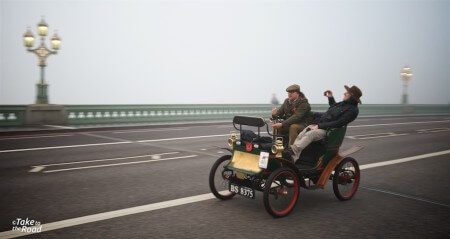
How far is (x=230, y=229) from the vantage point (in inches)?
181

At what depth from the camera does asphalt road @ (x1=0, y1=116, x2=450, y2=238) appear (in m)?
4.59

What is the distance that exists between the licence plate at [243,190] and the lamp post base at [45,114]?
14591 mm

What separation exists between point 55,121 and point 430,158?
15.6 metres

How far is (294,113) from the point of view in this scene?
614cm

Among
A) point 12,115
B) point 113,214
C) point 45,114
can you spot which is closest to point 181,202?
point 113,214

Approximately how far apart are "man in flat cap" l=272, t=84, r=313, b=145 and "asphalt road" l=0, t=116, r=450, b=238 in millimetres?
1145

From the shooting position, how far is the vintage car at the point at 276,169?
16.6ft

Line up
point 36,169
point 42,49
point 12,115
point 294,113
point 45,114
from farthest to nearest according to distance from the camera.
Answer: point 42,49 < point 45,114 < point 12,115 < point 36,169 < point 294,113

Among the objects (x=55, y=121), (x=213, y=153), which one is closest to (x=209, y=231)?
(x=213, y=153)

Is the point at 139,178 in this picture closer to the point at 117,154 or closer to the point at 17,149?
the point at 117,154

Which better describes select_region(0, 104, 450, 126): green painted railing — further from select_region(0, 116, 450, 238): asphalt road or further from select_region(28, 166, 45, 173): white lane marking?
select_region(28, 166, 45, 173): white lane marking

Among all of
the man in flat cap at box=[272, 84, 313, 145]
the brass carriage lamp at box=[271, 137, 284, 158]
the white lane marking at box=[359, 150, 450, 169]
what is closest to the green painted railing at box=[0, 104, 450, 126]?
the white lane marking at box=[359, 150, 450, 169]

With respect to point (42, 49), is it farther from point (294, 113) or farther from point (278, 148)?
point (278, 148)

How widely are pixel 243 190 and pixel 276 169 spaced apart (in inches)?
22.3
